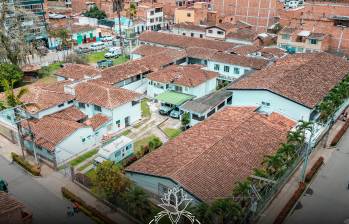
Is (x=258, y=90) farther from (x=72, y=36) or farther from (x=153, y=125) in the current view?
(x=72, y=36)

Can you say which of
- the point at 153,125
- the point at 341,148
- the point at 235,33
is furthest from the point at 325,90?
the point at 235,33

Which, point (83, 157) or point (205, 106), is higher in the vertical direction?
point (205, 106)

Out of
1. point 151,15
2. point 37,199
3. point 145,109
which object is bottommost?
point 37,199

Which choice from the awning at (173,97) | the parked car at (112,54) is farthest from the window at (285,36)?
the parked car at (112,54)

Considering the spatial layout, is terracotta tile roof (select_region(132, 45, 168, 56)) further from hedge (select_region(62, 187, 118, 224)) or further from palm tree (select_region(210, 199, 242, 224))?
palm tree (select_region(210, 199, 242, 224))

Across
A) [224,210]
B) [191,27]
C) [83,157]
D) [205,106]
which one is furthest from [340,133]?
[191,27]

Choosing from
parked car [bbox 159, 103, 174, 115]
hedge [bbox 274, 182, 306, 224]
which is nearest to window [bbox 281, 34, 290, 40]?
parked car [bbox 159, 103, 174, 115]

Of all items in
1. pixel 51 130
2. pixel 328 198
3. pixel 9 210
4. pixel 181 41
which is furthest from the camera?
pixel 181 41

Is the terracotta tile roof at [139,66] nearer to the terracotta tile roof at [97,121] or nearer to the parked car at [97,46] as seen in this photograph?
the terracotta tile roof at [97,121]

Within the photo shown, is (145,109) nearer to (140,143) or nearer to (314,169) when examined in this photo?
(140,143)
